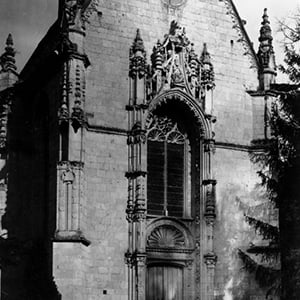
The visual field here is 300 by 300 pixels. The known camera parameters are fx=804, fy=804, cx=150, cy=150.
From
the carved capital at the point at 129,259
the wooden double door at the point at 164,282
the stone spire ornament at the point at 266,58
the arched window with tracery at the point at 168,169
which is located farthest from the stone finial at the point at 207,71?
the carved capital at the point at 129,259

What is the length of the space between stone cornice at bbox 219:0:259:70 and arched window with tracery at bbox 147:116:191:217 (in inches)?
147

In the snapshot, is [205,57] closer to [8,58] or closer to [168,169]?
[168,169]

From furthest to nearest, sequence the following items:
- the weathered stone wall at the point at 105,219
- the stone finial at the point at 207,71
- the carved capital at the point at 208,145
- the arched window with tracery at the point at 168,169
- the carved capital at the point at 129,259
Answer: the stone finial at the point at 207,71, the carved capital at the point at 208,145, the arched window with tracery at the point at 168,169, the carved capital at the point at 129,259, the weathered stone wall at the point at 105,219

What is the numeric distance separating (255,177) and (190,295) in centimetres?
465

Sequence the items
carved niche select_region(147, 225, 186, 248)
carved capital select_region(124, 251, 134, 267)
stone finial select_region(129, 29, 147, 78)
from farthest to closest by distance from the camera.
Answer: stone finial select_region(129, 29, 147, 78) < carved niche select_region(147, 225, 186, 248) < carved capital select_region(124, 251, 134, 267)

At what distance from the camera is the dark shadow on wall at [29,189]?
25.1m

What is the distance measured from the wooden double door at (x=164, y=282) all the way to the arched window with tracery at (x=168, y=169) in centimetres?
177

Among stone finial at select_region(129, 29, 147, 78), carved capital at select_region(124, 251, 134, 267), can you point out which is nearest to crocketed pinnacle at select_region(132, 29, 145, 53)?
stone finial at select_region(129, 29, 147, 78)

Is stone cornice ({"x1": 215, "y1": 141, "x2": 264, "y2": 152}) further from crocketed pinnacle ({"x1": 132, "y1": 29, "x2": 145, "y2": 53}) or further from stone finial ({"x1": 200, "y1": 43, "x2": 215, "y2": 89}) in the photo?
crocketed pinnacle ({"x1": 132, "y1": 29, "x2": 145, "y2": 53})

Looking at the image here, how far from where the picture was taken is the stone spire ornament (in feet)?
92.0

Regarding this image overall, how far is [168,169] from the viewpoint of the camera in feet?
86.7

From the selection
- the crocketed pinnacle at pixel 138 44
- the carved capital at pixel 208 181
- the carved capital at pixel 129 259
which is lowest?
the carved capital at pixel 129 259

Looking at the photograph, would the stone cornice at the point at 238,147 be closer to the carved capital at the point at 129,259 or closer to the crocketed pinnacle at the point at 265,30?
the crocketed pinnacle at the point at 265,30

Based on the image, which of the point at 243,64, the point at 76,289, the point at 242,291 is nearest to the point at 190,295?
the point at 242,291
